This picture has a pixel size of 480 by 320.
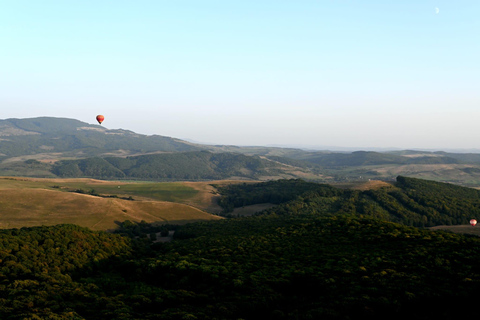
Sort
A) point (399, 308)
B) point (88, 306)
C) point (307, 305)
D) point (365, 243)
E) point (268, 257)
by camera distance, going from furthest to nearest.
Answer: point (365, 243) < point (268, 257) < point (88, 306) < point (307, 305) < point (399, 308)

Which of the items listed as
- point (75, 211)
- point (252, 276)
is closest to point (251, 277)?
point (252, 276)

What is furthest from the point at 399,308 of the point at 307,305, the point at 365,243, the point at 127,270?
the point at 127,270

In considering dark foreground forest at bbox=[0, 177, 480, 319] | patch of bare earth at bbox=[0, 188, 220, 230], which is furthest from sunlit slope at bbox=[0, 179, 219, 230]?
dark foreground forest at bbox=[0, 177, 480, 319]

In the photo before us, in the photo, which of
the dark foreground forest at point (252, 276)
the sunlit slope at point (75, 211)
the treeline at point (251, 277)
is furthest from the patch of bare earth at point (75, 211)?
the treeline at point (251, 277)

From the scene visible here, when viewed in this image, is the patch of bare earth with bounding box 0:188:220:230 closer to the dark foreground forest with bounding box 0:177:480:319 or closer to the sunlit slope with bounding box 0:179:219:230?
the sunlit slope with bounding box 0:179:219:230

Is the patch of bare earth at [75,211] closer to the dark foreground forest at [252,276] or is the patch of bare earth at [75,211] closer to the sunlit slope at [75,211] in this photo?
the sunlit slope at [75,211]

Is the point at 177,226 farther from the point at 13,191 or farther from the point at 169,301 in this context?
the point at 169,301
